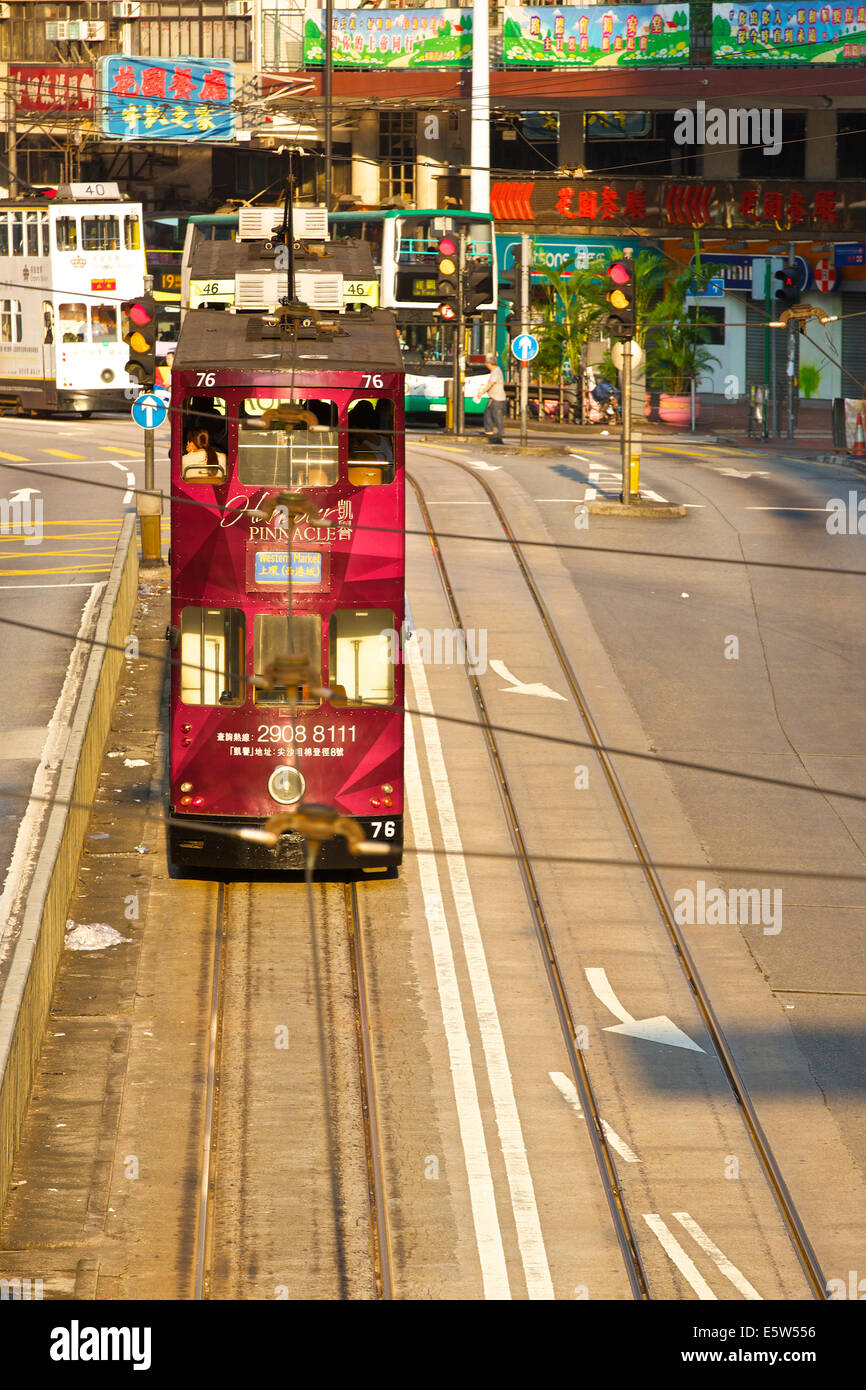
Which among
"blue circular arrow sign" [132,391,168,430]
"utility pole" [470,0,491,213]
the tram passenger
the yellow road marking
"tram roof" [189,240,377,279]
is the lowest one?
the yellow road marking

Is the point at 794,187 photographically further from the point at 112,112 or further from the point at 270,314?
the point at 270,314

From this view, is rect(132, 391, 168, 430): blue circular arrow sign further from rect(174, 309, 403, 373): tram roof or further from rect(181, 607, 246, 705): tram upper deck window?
rect(181, 607, 246, 705): tram upper deck window

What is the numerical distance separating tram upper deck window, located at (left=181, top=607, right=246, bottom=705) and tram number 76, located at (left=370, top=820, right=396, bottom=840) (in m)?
1.66

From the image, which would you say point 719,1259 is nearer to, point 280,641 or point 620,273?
point 280,641

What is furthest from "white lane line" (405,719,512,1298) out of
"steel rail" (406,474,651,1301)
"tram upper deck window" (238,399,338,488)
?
"tram upper deck window" (238,399,338,488)

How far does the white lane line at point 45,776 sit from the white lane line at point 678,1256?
5380 mm

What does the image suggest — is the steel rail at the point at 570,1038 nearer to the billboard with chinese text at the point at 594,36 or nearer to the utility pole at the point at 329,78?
the utility pole at the point at 329,78

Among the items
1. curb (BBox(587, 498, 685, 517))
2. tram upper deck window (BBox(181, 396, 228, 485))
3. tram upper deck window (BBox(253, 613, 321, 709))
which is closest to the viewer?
tram upper deck window (BBox(181, 396, 228, 485))

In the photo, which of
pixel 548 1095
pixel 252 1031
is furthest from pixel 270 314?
pixel 548 1095

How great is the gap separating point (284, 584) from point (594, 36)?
41.2 metres

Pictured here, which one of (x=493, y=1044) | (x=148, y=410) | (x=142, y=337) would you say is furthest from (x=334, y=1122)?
(x=148, y=410)

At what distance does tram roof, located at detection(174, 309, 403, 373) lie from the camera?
16.2 meters

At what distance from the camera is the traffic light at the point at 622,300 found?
91.1 feet

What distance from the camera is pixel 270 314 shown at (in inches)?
678
